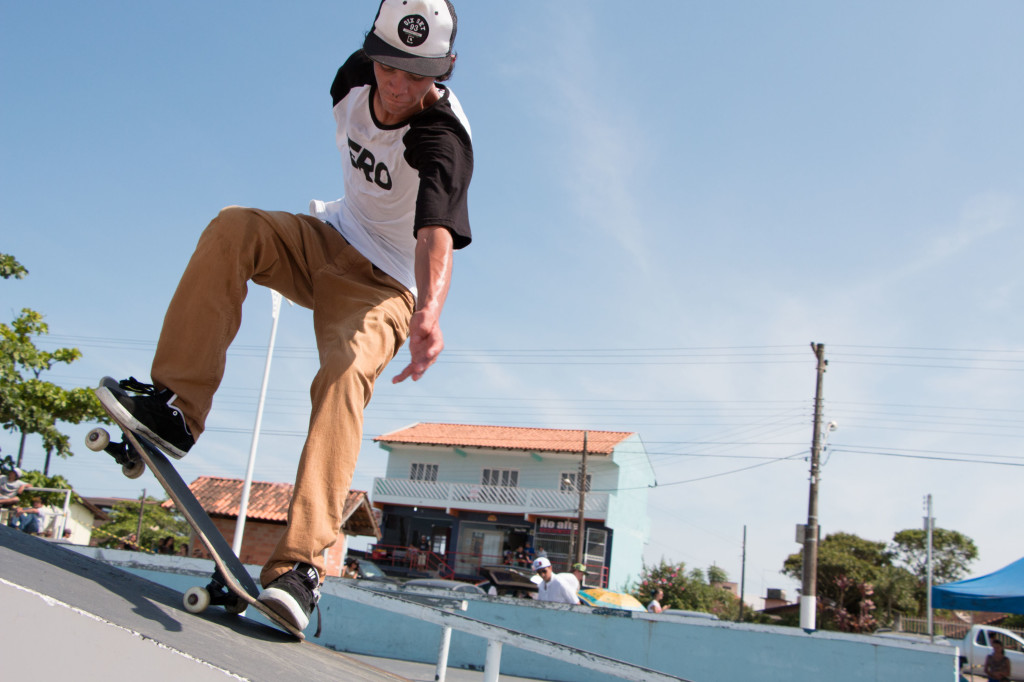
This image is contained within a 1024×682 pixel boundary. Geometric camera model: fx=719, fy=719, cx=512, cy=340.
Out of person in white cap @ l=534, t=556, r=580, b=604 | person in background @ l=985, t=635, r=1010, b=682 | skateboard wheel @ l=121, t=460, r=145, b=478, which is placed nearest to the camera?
skateboard wheel @ l=121, t=460, r=145, b=478

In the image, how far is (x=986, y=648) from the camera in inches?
773

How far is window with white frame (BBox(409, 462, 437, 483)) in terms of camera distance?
38312mm

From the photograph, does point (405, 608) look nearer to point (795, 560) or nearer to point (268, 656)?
point (268, 656)

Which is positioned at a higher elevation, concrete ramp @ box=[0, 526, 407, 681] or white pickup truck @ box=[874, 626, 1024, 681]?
concrete ramp @ box=[0, 526, 407, 681]

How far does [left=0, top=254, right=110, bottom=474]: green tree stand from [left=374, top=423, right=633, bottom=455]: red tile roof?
25.7 metres

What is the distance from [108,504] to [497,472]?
4105 centimetres

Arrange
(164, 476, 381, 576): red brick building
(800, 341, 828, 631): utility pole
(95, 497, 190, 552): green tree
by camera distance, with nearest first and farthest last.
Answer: (800, 341, 828, 631): utility pole < (164, 476, 381, 576): red brick building < (95, 497, 190, 552): green tree

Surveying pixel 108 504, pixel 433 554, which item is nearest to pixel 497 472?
pixel 433 554

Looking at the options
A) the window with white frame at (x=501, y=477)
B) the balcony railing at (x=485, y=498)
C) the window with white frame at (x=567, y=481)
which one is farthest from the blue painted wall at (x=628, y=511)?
the window with white frame at (x=501, y=477)

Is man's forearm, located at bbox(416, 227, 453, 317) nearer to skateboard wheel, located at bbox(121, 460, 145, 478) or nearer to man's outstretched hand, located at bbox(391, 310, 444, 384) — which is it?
man's outstretched hand, located at bbox(391, 310, 444, 384)

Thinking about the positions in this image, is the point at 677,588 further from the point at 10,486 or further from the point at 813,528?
the point at 10,486

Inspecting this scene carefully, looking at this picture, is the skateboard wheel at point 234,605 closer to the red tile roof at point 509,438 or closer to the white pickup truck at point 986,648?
the white pickup truck at point 986,648

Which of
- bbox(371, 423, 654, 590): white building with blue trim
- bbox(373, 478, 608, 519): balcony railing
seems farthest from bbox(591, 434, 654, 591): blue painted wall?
bbox(373, 478, 608, 519): balcony railing

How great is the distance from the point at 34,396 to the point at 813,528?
18.3 meters
